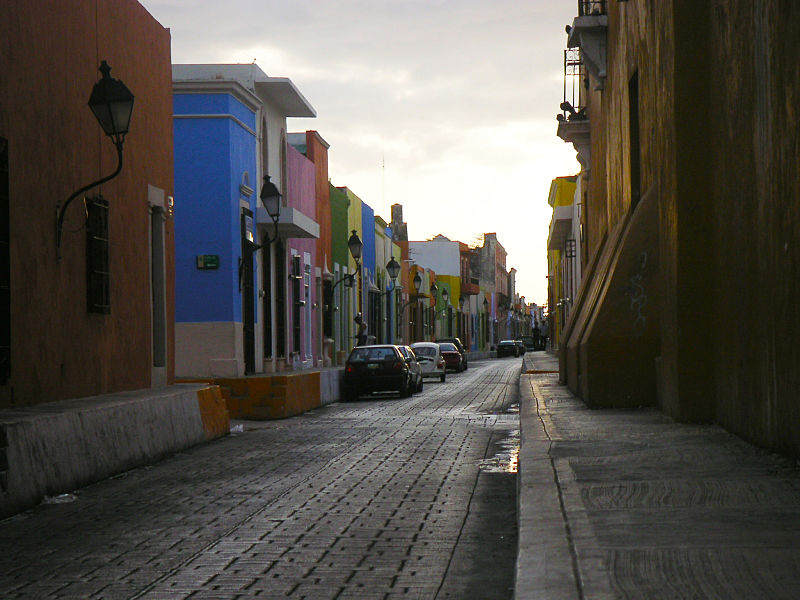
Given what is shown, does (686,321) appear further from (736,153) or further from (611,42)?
(611,42)

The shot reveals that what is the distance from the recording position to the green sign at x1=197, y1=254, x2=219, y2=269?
26094mm

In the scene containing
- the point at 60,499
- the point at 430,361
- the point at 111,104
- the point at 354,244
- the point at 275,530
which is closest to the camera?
the point at 275,530

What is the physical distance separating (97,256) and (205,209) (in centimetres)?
1139

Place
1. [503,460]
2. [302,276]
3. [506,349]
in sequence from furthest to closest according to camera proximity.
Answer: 1. [506,349]
2. [302,276]
3. [503,460]

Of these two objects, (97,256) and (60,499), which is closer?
(60,499)

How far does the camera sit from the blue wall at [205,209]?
26.2m

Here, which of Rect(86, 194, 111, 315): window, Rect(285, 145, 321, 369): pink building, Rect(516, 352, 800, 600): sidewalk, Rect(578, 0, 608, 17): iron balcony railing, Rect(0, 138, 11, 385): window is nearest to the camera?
Rect(516, 352, 800, 600): sidewalk

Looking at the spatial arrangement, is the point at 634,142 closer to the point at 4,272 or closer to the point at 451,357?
the point at 4,272

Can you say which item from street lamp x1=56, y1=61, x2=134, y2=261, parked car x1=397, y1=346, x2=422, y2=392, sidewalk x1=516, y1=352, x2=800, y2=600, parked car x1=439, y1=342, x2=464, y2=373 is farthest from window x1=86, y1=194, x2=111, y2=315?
parked car x1=439, y1=342, x2=464, y2=373

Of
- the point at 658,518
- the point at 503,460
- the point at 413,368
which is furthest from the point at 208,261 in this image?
the point at 658,518

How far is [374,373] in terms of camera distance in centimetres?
2839

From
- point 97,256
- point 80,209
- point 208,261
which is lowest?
point 97,256

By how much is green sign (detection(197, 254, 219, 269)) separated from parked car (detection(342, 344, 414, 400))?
4224 millimetres

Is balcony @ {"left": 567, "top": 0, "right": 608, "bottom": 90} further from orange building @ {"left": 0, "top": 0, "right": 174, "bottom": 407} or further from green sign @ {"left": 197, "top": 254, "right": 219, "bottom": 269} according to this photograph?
green sign @ {"left": 197, "top": 254, "right": 219, "bottom": 269}
